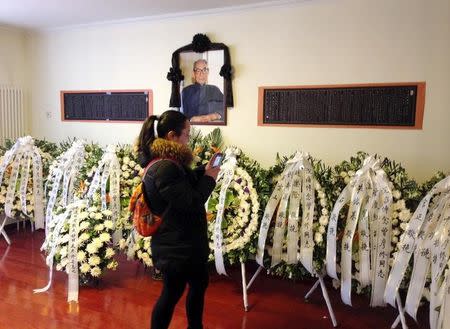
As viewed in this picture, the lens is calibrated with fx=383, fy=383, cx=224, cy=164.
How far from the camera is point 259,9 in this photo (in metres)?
3.55

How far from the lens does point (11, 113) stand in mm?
4711

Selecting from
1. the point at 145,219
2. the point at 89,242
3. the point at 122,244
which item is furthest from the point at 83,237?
the point at 145,219

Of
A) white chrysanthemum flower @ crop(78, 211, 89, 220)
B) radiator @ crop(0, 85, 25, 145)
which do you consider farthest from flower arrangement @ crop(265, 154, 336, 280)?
radiator @ crop(0, 85, 25, 145)

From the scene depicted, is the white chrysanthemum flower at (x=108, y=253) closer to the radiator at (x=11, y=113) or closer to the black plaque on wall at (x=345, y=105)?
the black plaque on wall at (x=345, y=105)

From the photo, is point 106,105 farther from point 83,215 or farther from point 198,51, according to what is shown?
point 83,215

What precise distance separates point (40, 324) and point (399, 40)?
3327 millimetres

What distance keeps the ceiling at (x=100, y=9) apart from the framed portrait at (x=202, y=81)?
1.10 feet

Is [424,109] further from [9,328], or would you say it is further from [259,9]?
[9,328]

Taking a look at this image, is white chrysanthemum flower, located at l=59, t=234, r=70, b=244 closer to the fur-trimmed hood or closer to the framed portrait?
the fur-trimmed hood

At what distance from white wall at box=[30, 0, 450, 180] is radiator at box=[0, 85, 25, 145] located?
0.60 meters

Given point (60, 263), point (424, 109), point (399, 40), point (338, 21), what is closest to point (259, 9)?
point (338, 21)

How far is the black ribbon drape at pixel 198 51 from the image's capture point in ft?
12.2

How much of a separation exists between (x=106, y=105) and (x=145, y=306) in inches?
99.1

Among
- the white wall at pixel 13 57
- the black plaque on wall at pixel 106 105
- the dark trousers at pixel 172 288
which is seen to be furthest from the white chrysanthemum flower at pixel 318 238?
the white wall at pixel 13 57
